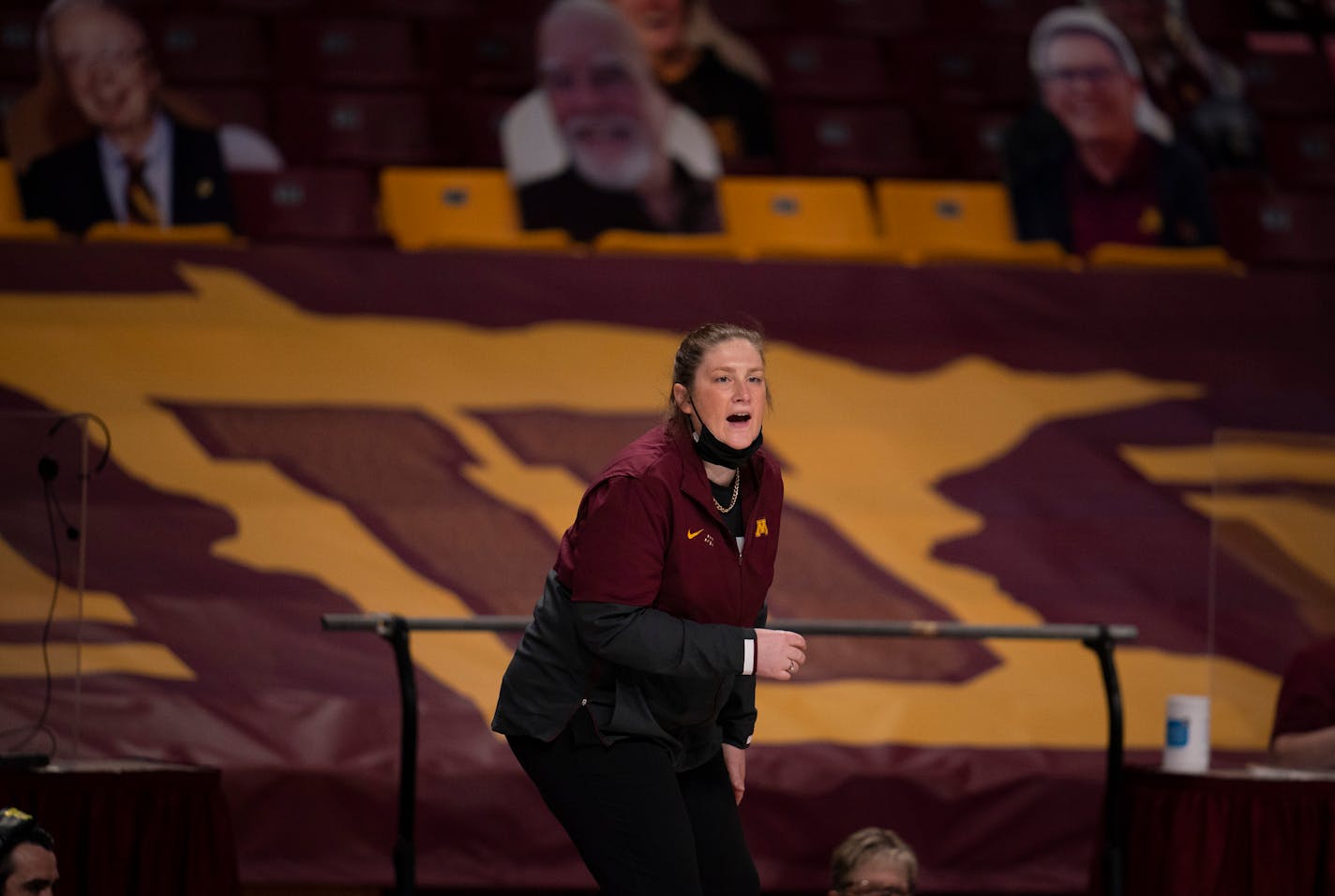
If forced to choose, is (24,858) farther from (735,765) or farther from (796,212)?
(796,212)

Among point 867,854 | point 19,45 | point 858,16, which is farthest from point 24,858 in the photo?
point 858,16

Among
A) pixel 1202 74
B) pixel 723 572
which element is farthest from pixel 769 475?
pixel 1202 74

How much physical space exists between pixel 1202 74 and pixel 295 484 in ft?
12.9

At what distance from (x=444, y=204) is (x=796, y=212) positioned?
1198 millimetres

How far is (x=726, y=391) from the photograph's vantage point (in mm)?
2604

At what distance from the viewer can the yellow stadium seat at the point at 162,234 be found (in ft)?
17.1

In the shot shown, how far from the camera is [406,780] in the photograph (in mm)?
3758

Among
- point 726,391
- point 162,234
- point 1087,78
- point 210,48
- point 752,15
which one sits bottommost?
point 726,391

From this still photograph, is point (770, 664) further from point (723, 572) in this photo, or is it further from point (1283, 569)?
point (1283, 569)

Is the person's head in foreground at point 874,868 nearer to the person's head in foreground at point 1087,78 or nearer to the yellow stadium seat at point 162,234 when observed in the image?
the yellow stadium seat at point 162,234

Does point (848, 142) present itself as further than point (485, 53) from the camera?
No

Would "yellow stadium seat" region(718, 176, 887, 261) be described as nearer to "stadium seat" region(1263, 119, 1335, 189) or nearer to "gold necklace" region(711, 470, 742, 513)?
"stadium seat" region(1263, 119, 1335, 189)

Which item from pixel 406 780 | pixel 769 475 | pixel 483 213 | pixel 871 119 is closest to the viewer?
pixel 769 475

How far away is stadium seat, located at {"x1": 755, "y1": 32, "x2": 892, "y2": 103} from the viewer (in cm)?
687
